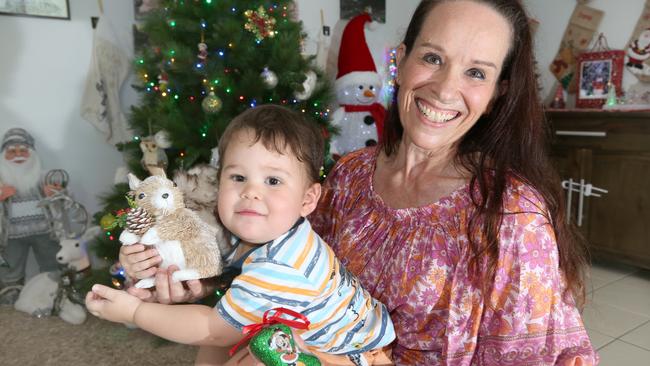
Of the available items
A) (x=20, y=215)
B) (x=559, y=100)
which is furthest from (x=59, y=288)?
(x=559, y=100)

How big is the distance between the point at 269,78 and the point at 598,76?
266cm

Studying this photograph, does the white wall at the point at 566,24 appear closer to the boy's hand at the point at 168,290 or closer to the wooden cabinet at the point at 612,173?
the wooden cabinet at the point at 612,173

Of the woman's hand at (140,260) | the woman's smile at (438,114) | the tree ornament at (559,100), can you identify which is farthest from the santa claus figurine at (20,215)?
the tree ornament at (559,100)

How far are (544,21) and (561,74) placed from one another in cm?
49

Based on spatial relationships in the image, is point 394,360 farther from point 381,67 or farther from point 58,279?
point 381,67

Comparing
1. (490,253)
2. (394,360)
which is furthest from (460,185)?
(394,360)

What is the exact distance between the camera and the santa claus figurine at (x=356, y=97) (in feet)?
9.90

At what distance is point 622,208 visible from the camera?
3.01 m

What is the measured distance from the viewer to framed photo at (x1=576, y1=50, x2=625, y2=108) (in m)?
3.45

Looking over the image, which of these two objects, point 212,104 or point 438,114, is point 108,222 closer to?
point 438,114

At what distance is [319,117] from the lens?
2412 millimetres

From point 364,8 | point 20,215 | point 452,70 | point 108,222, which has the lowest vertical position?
point 20,215

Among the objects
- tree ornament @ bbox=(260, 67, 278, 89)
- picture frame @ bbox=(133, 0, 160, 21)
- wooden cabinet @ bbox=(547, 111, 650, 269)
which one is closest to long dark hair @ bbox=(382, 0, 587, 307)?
tree ornament @ bbox=(260, 67, 278, 89)

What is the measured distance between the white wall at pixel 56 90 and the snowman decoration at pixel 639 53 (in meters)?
3.33
